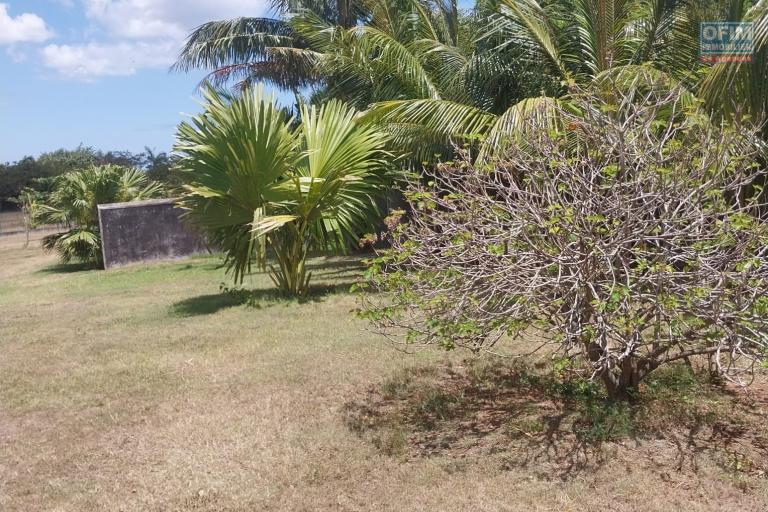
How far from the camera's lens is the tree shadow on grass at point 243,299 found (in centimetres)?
1012

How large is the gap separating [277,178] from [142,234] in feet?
29.9

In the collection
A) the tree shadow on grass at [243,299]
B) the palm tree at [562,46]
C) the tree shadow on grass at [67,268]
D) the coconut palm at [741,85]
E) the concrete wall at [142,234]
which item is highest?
the palm tree at [562,46]

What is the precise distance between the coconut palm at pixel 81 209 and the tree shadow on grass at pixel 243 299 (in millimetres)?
7406

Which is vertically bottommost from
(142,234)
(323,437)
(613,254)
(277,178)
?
(323,437)

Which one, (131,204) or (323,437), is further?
(131,204)

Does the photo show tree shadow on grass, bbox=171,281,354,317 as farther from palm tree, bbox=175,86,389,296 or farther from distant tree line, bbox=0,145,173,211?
distant tree line, bbox=0,145,173,211

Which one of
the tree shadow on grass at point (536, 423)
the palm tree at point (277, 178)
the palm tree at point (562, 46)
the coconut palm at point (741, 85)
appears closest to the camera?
the tree shadow on grass at point (536, 423)

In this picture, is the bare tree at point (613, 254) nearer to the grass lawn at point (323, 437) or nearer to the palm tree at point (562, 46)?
the grass lawn at point (323, 437)

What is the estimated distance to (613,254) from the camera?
13.8 ft

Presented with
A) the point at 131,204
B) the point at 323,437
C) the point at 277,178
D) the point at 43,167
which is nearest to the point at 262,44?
the point at 131,204

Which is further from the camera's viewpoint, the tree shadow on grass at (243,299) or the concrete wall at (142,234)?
the concrete wall at (142,234)

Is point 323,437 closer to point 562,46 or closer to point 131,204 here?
point 562,46

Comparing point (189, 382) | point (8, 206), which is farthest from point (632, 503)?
point (8, 206)

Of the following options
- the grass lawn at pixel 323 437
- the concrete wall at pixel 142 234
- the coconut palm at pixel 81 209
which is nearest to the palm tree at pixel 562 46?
the grass lawn at pixel 323 437
